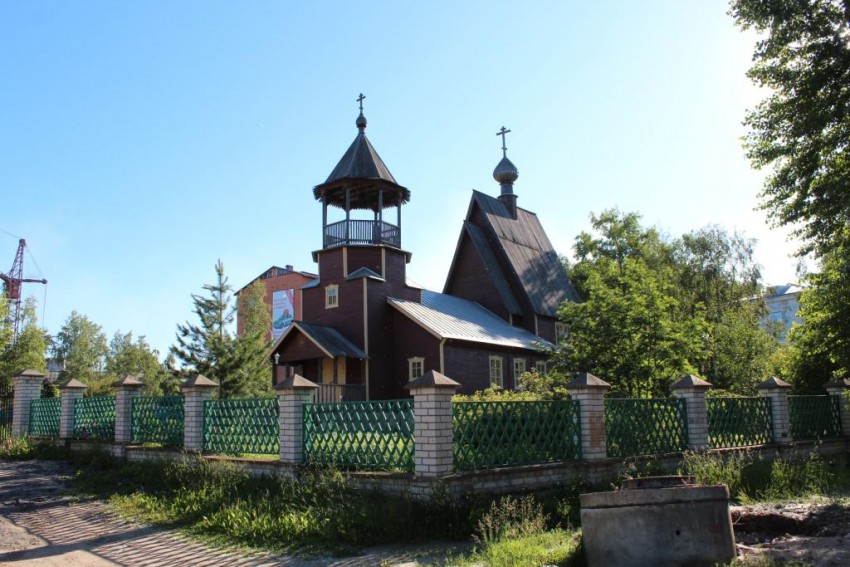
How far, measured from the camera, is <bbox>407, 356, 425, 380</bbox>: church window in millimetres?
23047

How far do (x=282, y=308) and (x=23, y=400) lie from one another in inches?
1790

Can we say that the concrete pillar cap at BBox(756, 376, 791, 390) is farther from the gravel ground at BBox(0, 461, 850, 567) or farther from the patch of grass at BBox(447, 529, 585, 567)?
the patch of grass at BBox(447, 529, 585, 567)

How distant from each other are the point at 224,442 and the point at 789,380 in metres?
14.9

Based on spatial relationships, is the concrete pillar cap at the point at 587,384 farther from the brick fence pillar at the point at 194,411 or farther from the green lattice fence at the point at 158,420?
the green lattice fence at the point at 158,420

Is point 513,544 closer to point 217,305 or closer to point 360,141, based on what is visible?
point 360,141

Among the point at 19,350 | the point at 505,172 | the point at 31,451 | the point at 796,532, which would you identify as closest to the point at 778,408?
the point at 796,532

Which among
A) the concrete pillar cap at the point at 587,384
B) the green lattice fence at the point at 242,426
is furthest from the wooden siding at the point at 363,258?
the concrete pillar cap at the point at 587,384

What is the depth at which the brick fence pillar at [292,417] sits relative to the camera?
1046 cm

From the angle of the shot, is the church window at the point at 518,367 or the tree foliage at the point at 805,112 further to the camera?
the church window at the point at 518,367

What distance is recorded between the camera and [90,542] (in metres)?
8.73

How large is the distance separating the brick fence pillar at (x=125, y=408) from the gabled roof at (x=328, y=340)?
7905 millimetres

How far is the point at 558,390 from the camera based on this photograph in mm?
15617

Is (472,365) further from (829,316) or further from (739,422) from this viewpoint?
(829,316)

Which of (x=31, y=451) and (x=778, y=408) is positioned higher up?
(x=778, y=408)
